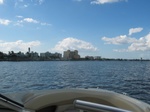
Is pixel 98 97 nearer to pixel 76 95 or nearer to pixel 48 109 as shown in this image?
pixel 76 95

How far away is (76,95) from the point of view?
4641 millimetres

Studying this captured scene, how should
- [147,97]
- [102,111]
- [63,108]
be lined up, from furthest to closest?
[147,97] → [63,108] → [102,111]

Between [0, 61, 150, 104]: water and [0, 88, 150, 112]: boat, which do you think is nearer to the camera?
[0, 88, 150, 112]: boat

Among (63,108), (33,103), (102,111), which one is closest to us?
(102,111)

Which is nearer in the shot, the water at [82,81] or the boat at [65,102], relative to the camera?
the boat at [65,102]

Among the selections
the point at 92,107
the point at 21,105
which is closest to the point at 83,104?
the point at 92,107

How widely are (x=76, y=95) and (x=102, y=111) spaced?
7.46 ft

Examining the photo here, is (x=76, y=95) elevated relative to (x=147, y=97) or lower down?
elevated

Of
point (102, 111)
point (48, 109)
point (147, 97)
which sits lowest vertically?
point (147, 97)

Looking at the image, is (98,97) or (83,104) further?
(98,97)

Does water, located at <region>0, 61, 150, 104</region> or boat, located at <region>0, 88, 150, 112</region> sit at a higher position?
boat, located at <region>0, 88, 150, 112</region>

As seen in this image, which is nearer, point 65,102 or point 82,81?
point 65,102

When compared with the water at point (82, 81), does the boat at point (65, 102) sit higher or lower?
higher

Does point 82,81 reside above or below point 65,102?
below
